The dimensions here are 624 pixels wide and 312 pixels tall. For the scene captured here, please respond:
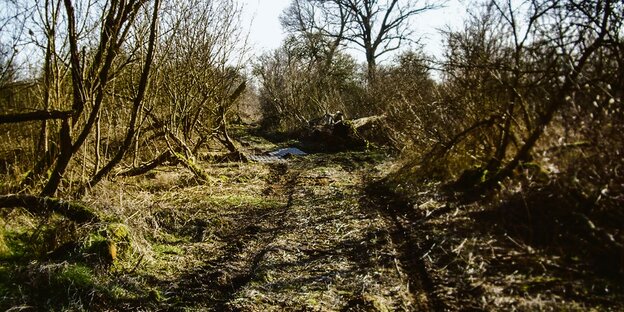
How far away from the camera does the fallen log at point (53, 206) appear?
448 centimetres

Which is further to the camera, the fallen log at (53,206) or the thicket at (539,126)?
the fallen log at (53,206)

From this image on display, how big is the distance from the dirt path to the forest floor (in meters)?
0.02

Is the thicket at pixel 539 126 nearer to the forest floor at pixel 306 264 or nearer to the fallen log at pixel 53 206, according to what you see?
the forest floor at pixel 306 264

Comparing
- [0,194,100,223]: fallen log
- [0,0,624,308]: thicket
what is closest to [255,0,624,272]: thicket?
[0,0,624,308]: thicket

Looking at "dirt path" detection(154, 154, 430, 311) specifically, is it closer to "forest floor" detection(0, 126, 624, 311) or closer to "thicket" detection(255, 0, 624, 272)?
"forest floor" detection(0, 126, 624, 311)

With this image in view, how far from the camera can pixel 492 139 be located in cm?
598

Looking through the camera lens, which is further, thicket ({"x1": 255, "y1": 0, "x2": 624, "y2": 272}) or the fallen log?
the fallen log

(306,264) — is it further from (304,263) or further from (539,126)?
(539,126)

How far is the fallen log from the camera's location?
4480mm

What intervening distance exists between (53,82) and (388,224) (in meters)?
4.77

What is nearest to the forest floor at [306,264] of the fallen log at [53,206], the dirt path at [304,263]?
the dirt path at [304,263]

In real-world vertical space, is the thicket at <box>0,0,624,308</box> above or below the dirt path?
above

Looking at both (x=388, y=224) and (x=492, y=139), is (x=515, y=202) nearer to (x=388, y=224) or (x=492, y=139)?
(x=388, y=224)

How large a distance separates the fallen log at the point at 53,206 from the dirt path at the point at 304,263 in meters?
1.11
